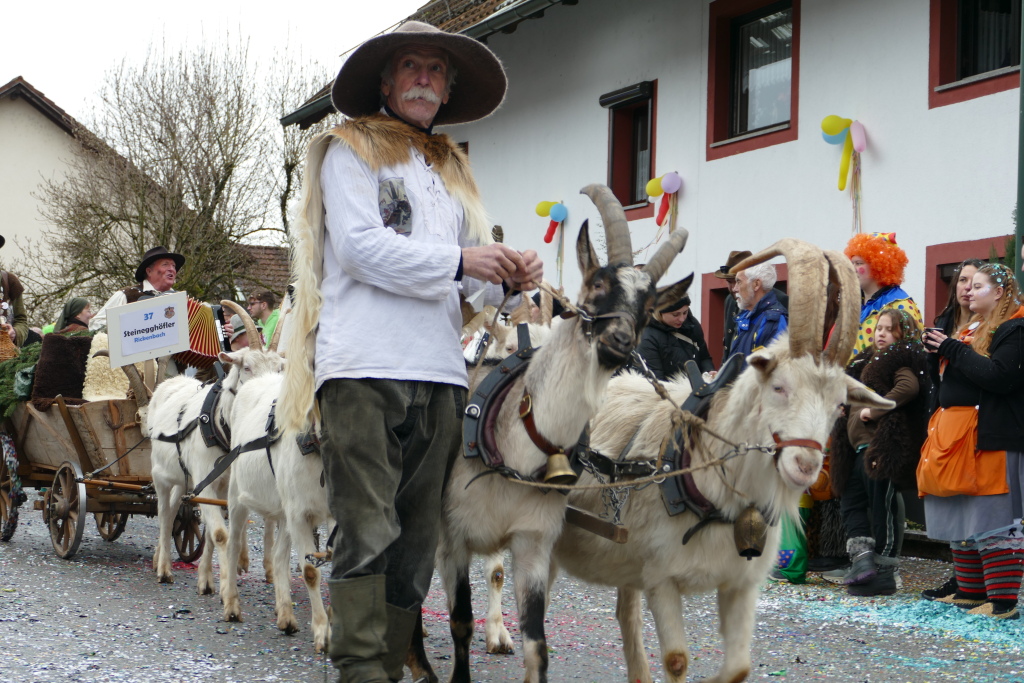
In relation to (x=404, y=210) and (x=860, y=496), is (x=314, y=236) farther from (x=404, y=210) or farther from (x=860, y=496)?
(x=860, y=496)

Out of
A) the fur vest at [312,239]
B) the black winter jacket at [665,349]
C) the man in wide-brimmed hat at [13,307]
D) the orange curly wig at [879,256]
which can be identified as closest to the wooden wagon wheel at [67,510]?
the man in wide-brimmed hat at [13,307]

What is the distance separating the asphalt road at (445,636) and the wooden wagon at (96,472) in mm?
Answer: 427

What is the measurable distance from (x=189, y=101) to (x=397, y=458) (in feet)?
92.9

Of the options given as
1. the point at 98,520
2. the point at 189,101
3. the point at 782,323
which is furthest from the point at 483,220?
the point at 189,101

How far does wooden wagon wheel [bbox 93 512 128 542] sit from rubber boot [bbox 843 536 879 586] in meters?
5.79

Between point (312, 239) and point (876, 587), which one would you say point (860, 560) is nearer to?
point (876, 587)

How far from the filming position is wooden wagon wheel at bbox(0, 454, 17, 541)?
9891mm

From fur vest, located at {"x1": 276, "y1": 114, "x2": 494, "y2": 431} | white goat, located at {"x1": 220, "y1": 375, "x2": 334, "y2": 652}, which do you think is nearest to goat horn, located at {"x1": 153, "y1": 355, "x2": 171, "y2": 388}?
white goat, located at {"x1": 220, "y1": 375, "x2": 334, "y2": 652}

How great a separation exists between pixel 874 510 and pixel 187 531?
528 centimetres

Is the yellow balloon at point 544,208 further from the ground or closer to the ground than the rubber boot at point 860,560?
further from the ground

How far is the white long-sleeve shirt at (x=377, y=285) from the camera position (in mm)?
3928

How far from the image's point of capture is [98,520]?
10086 millimetres

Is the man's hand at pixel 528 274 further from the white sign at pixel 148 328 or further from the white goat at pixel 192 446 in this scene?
the white sign at pixel 148 328

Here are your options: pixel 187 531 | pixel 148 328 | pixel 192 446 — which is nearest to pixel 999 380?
pixel 192 446
